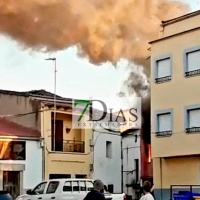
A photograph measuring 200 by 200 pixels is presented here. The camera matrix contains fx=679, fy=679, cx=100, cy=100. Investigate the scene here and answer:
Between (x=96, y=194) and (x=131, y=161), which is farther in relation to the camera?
(x=131, y=161)

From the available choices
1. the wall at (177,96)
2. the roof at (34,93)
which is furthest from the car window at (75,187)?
the roof at (34,93)

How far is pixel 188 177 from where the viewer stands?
112ft

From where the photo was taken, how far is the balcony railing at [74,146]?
141 feet

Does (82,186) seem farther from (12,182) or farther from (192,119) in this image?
(12,182)

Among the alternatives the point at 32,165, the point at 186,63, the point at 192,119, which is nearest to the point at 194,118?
the point at 192,119

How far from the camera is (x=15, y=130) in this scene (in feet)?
135

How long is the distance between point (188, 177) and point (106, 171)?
1204 centimetres

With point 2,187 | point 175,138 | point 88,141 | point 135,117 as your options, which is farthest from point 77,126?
point 175,138

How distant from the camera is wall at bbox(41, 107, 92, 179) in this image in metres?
41.2

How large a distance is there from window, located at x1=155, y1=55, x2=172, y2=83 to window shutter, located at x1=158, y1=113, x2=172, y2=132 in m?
1.84

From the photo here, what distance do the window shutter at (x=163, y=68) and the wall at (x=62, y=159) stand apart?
8957 millimetres

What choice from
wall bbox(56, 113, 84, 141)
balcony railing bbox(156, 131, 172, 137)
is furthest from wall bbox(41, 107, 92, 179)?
balcony railing bbox(156, 131, 172, 137)

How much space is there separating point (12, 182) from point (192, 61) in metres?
13.0

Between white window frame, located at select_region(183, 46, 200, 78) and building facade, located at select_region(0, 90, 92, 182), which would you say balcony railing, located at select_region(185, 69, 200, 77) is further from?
building facade, located at select_region(0, 90, 92, 182)
